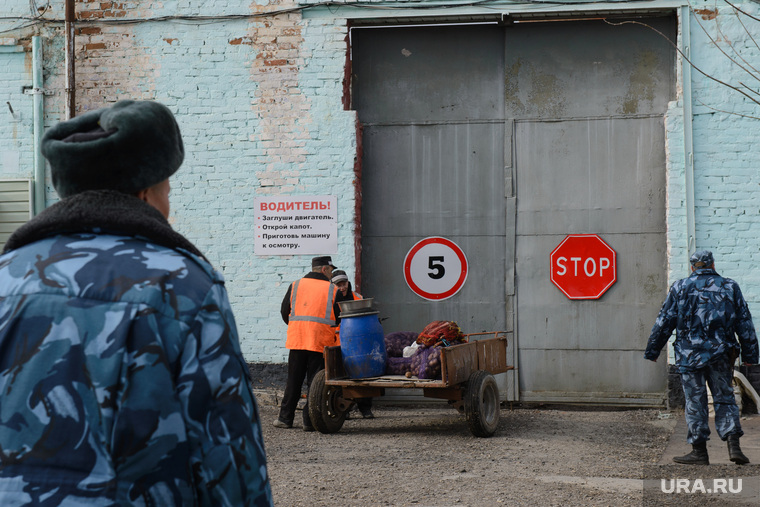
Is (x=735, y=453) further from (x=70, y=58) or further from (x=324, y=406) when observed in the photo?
(x=70, y=58)

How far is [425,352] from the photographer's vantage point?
8195 millimetres

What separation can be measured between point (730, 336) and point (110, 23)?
801 centimetres

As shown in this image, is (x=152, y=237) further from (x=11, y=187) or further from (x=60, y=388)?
(x=11, y=187)

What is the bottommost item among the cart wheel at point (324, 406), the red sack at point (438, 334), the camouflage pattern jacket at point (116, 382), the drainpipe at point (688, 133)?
the cart wheel at point (324, 406)

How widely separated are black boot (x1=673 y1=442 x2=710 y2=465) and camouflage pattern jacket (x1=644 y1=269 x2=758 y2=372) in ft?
2.11

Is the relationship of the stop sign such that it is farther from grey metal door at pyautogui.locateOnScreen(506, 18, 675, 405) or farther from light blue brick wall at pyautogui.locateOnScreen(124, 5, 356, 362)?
light blue brick wall at pyautogui.locateOnScreen(124, 5, 356, 362)

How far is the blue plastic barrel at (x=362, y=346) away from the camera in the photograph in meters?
8.17

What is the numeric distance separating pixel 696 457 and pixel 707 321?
3.72ft

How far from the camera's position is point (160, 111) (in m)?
1.92

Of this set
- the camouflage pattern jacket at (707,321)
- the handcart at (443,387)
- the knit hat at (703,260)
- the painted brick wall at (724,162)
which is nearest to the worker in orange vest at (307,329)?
the handcart at (443,387)

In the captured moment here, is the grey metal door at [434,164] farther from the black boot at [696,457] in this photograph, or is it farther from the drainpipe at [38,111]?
the drainpipe at [38,111]

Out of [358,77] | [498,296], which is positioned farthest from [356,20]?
[498,296]

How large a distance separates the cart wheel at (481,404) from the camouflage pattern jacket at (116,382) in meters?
6.40

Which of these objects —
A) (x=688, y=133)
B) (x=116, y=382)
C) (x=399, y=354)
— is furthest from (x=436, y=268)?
(x=116, y=382)
